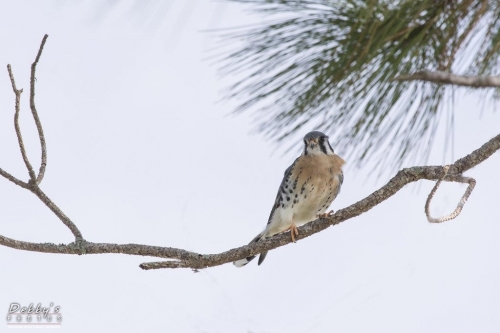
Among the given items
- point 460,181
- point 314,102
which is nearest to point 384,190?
point 460,181

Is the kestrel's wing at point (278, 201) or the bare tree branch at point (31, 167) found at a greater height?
the kestrel's wing at point (278, 201)

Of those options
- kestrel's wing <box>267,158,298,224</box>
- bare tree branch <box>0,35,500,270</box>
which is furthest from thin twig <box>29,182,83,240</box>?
kestrel's wing <box>267,158,298,224</box>

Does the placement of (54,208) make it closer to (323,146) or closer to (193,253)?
(193,253)

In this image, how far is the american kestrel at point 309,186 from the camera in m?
4.40

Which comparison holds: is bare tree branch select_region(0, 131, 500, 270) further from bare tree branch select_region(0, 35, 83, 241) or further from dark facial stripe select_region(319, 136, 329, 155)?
dark facial stripe select_region(319, 136, 329, 155)

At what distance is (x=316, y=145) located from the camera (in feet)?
14.6

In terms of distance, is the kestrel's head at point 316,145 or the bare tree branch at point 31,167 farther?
the kestrel's head at point 316,145

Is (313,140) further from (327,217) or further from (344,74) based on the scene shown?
(344,74)

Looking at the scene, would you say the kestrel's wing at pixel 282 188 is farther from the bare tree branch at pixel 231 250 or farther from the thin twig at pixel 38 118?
the thin twig at pixel 38 118

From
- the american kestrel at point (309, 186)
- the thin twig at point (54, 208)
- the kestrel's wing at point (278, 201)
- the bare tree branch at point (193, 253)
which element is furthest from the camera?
the kestrel's wing at point (278, 201)

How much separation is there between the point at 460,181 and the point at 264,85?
818 millimetres

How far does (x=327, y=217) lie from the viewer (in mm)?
2814

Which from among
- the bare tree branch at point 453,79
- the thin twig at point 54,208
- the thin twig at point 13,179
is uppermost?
the thin twig at point 13,179

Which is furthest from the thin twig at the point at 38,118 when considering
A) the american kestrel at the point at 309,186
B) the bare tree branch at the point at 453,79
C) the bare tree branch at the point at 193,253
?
the american kestrel at the point at 309,186
